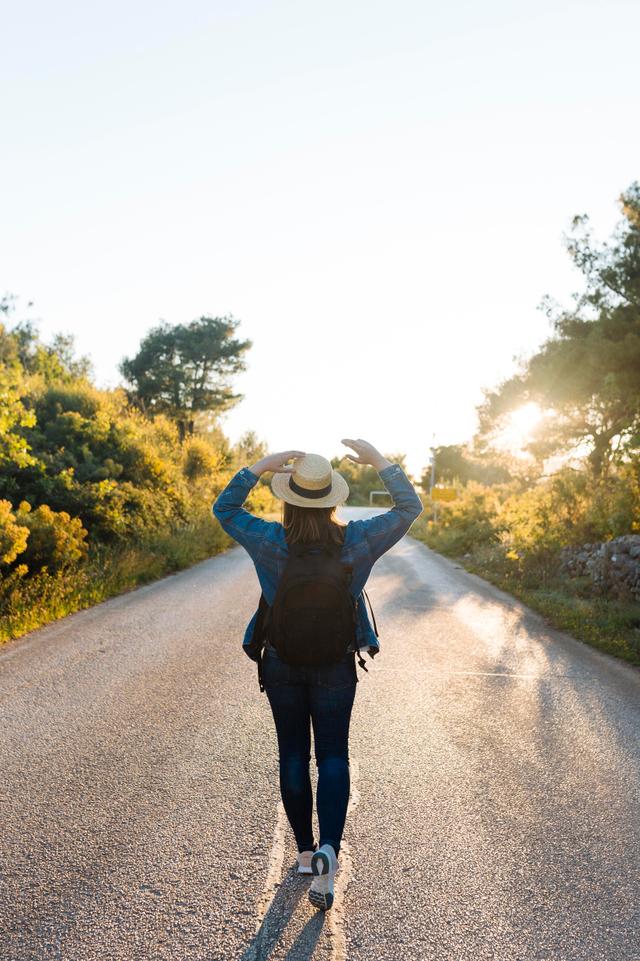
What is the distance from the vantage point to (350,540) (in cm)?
351

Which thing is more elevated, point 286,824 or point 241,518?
point 241,518

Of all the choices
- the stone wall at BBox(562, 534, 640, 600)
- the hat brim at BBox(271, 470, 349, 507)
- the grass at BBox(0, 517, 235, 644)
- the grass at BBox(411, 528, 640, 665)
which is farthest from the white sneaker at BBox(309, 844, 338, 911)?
the stone wall at BBox(562, 534, 640, 600)

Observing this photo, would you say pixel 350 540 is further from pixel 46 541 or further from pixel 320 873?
pixel 46 541

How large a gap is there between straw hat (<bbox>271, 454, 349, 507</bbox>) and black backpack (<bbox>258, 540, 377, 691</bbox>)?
0.21m

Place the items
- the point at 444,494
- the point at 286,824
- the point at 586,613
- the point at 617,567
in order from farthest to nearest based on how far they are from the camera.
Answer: the point at 444,494
the point at 617,567
the point at 586,613
the point at 286,824

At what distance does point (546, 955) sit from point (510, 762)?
237cm

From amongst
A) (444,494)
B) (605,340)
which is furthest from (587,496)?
(444,494)

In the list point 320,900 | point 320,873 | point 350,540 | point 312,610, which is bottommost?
point 320,900

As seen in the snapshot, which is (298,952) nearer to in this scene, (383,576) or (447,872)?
(447,872)

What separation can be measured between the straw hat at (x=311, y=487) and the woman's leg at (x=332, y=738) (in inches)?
31.0

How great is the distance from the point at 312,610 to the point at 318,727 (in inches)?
24.2

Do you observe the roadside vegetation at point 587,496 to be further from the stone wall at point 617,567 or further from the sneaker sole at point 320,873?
the sneaker sole at point 320,873

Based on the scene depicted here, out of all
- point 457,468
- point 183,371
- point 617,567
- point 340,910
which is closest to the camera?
point 340,910

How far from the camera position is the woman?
3.43 metres
